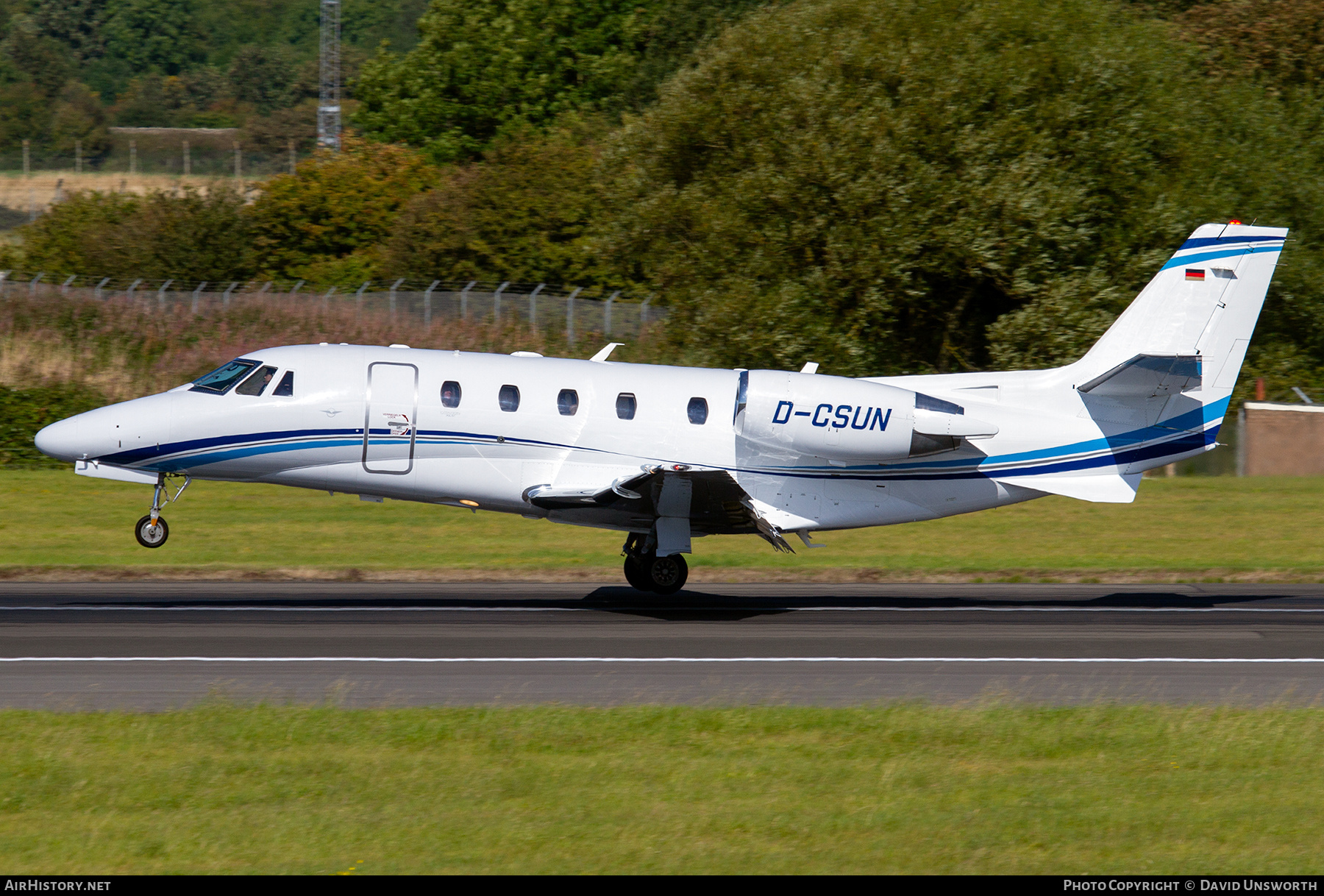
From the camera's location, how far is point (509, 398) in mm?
16844

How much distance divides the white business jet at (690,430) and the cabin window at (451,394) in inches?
0.8

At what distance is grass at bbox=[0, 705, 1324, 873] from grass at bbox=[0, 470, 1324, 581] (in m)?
9.38

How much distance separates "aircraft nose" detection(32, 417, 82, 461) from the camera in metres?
16.3

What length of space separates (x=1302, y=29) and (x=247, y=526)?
36681 mm

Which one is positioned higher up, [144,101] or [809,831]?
[144,101]

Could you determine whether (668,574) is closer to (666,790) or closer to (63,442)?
(63,442)

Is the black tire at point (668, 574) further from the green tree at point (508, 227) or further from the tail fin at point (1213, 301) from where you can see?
the green tree at point (508, 227)

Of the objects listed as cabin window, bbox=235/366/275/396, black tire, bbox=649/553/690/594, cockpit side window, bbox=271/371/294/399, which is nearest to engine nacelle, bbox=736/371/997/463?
black tire, bbox=649/553/690/594

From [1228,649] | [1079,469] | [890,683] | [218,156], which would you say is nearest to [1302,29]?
[1079,469]

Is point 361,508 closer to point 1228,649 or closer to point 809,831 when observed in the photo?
point 1228,649

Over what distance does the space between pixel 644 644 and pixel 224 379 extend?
6.23m

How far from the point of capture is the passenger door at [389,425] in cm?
1667

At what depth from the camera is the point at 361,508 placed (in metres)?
25.4

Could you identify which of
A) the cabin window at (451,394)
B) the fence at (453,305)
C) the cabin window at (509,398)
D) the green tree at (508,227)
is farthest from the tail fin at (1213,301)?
the green tree at (508,227)
